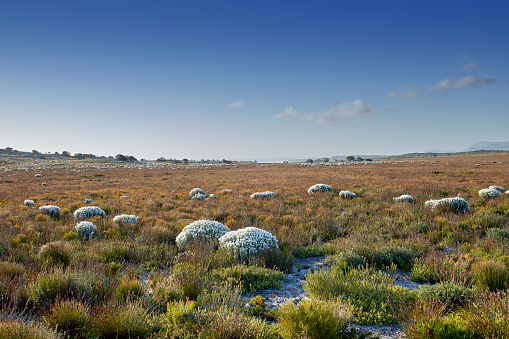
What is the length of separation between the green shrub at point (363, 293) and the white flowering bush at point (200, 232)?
11.4ft

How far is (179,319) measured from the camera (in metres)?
3.34

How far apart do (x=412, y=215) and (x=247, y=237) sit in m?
7.06

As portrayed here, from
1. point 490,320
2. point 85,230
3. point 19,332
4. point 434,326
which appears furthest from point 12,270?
point 490,320

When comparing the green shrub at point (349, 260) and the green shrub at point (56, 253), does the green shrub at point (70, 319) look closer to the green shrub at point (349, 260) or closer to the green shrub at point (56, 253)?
the green shrub at point (56, 253)

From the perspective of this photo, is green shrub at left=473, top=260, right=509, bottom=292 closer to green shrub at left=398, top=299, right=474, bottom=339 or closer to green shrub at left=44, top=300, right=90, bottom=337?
green shrub at left=398, top=299, right=474, bottom=339

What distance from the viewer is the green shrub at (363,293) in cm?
372

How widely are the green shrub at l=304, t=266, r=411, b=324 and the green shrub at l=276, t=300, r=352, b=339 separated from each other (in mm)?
604

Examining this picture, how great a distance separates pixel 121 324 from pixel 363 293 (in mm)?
3634

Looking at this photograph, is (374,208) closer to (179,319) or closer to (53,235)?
(179,319)

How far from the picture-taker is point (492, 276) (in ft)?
13.8

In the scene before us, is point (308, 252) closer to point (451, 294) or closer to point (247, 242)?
point (247, 242)

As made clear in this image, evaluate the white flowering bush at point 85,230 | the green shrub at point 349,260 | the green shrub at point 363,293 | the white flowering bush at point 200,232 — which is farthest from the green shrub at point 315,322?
the white flowering bush at point 85,230

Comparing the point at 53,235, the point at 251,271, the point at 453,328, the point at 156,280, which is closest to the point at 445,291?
the point at 453,328

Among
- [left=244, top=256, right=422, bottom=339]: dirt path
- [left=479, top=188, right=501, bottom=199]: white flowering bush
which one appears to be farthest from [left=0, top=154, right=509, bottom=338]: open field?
[left=479, top=188, right=501, bottom=199]: white flowering bush
